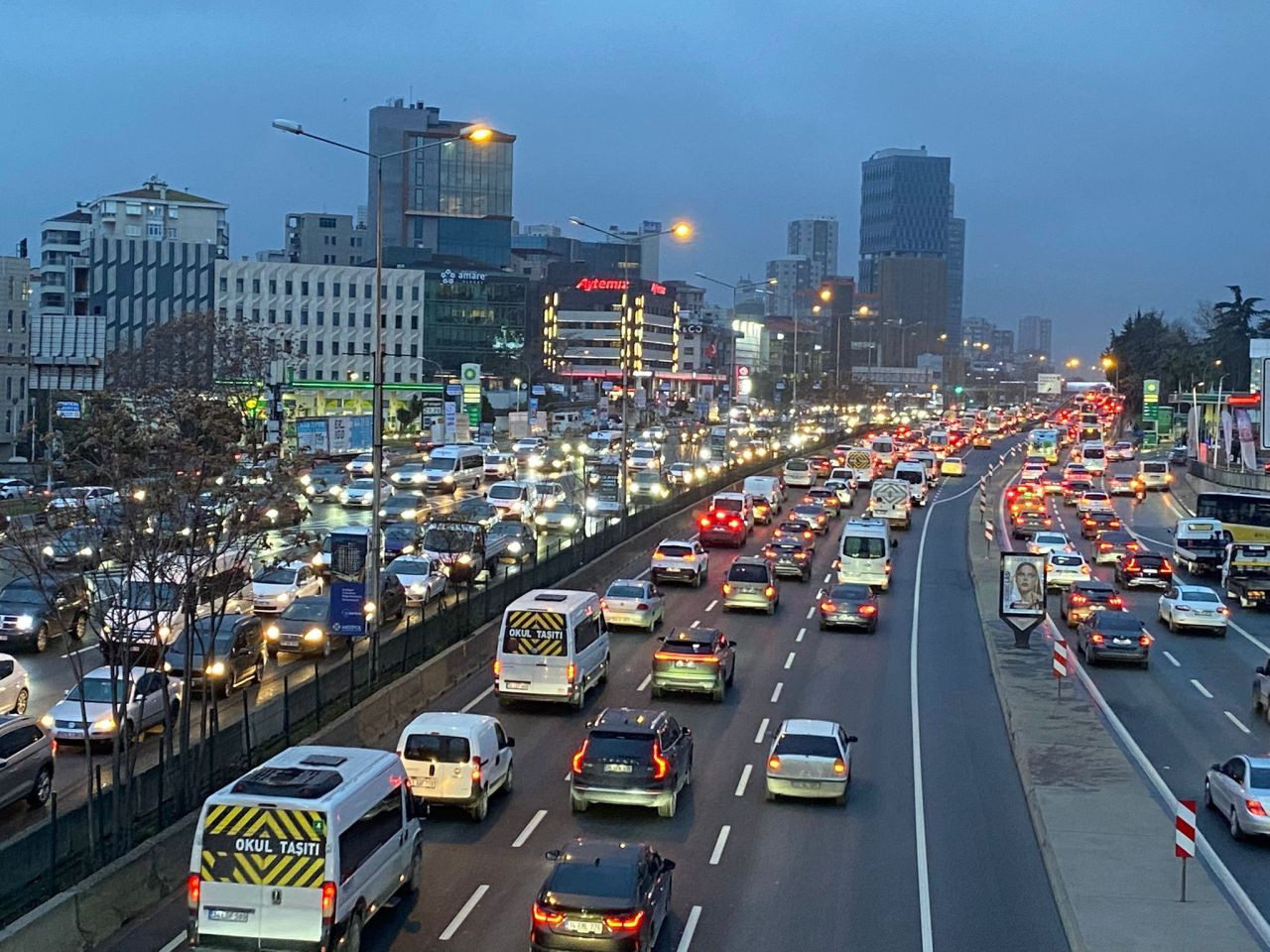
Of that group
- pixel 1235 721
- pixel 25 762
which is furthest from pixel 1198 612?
pixel 25 762

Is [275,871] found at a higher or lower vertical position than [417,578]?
higher

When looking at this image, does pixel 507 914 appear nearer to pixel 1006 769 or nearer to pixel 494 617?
pixel 1006 769

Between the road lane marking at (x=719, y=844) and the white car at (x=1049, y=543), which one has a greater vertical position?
the white car at (x=1049, y=543)

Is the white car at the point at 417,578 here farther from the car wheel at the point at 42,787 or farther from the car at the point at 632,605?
the car wheel at the point at 42,787

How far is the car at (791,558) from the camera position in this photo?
163 feet

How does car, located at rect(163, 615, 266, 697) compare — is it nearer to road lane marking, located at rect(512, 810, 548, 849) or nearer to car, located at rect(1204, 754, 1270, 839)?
road lane marking, located at rect(512, 810, 548, 849)

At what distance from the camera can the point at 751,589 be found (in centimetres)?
4256

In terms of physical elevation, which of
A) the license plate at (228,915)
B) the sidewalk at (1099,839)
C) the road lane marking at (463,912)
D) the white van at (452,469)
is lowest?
the road lane marking at (463,912)

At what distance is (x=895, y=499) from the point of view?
65.6 m

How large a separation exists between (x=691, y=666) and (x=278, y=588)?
13075mm

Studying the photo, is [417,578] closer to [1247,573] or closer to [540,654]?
[540,654]

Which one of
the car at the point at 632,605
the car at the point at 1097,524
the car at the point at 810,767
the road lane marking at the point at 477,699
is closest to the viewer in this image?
the car at the point at 810,767

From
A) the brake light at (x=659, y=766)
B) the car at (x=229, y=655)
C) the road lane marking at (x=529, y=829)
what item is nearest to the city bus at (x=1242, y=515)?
the car at (x=229, y=655)

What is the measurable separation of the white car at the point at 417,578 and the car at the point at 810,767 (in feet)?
62.0
